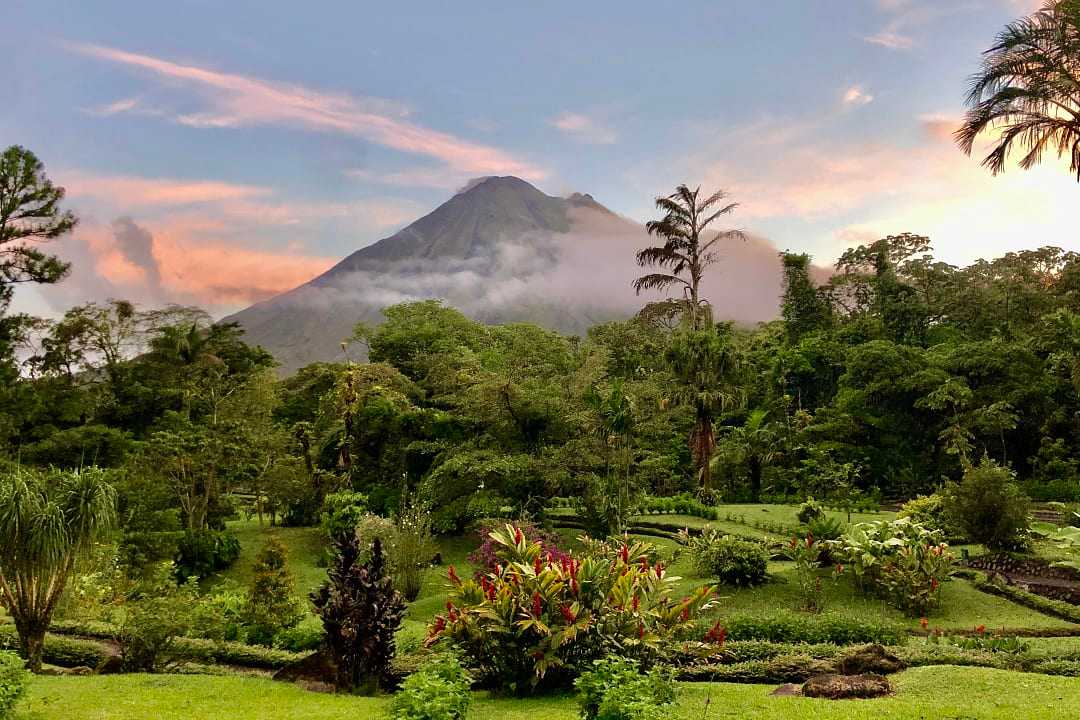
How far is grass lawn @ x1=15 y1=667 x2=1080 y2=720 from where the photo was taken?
6320 millimetres

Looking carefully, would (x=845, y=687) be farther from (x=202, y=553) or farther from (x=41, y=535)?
(x=202, y=553)

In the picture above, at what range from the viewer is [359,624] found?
7820mm

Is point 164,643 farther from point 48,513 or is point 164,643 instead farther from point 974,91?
point 974,91

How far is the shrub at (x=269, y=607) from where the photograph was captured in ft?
37.1

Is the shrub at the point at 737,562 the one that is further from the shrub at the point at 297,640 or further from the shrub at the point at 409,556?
the shrub at the point at 297,640

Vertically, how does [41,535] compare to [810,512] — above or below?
above

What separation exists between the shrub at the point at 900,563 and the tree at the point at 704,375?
1122cm

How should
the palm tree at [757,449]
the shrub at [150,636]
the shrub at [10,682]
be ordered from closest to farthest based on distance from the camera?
1. the shrub at [10,682]
2. the shrub at [150,636]
3. the palm tree at [757,449]

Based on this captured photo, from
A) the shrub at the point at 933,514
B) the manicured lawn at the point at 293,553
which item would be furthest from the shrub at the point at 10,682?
the shrub at the point at 933,514

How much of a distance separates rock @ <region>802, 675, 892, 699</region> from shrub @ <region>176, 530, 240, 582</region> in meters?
17.3

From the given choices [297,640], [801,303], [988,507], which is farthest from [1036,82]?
[801,303]

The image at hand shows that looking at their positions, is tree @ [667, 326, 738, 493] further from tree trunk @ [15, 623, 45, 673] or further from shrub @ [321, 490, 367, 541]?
tree trunk @ [15, 623, 45, 673]

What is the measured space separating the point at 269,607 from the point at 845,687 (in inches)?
343

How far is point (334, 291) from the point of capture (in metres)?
197
